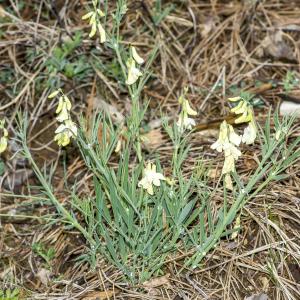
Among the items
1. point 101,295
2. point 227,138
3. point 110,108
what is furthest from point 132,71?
point 110,108

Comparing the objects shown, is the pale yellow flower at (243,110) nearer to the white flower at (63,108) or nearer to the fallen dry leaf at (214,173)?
the white flower at (63,108)

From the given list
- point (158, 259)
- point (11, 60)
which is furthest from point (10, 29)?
point (158, 259)

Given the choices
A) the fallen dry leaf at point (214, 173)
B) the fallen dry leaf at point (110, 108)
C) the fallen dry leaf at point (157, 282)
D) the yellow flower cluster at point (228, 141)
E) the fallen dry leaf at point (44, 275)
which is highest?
the yellow flower cluster at point (228, 141)

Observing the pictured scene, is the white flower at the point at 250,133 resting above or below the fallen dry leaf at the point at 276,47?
above

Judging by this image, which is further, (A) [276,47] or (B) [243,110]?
(A) [276,47]

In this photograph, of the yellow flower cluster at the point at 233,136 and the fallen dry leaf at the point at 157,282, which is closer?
the yellow flower cluster at the point at 233,136

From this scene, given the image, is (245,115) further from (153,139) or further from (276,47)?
(276,47)

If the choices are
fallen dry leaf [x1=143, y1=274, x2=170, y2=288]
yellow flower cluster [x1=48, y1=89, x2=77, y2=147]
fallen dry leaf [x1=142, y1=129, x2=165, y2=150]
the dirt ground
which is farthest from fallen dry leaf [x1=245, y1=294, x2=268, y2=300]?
fallen dry leaf [x1=142, y1=129, x2=165, y2=150]

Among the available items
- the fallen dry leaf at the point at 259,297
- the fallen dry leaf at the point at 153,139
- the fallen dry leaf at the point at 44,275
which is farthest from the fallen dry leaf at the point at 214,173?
the fallen dry leaf at the point at 44,275
